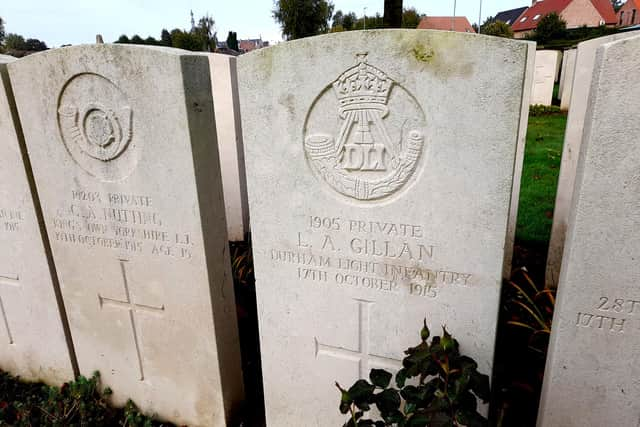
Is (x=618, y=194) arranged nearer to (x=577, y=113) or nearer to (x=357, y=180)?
(x=357, y=180)

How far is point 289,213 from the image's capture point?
7.22ft

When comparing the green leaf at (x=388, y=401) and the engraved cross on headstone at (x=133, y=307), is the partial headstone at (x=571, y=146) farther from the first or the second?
the engraved cross on headstone at (x=133, y=307)

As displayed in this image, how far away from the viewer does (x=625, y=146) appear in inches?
61.2

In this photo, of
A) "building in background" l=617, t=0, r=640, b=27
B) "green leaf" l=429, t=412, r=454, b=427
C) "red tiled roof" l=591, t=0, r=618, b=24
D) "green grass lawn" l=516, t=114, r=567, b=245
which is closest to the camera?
"green leaf" l=429, t=412, r=454, b=427

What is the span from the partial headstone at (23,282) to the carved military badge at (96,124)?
1.52 ft

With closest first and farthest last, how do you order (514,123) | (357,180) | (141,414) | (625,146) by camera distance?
(625,146)
(514,123)
(357,180)
(141,414)

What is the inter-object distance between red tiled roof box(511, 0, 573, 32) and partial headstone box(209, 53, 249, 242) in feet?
169

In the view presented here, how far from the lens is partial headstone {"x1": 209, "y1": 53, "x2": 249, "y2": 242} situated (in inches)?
178

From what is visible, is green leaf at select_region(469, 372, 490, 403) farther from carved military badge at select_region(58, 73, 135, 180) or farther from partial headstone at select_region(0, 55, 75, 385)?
partial headstone at select_region(0, 55, 75, 385)

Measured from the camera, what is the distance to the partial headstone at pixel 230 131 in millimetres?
4520

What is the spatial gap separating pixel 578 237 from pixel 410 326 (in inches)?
33.5

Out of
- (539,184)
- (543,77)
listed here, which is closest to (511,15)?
(543,77)

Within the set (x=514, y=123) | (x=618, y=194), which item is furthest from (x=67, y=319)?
(x=618, y=194)

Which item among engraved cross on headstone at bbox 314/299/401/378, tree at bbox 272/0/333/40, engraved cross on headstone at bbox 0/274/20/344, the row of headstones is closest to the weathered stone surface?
the row of headstones
